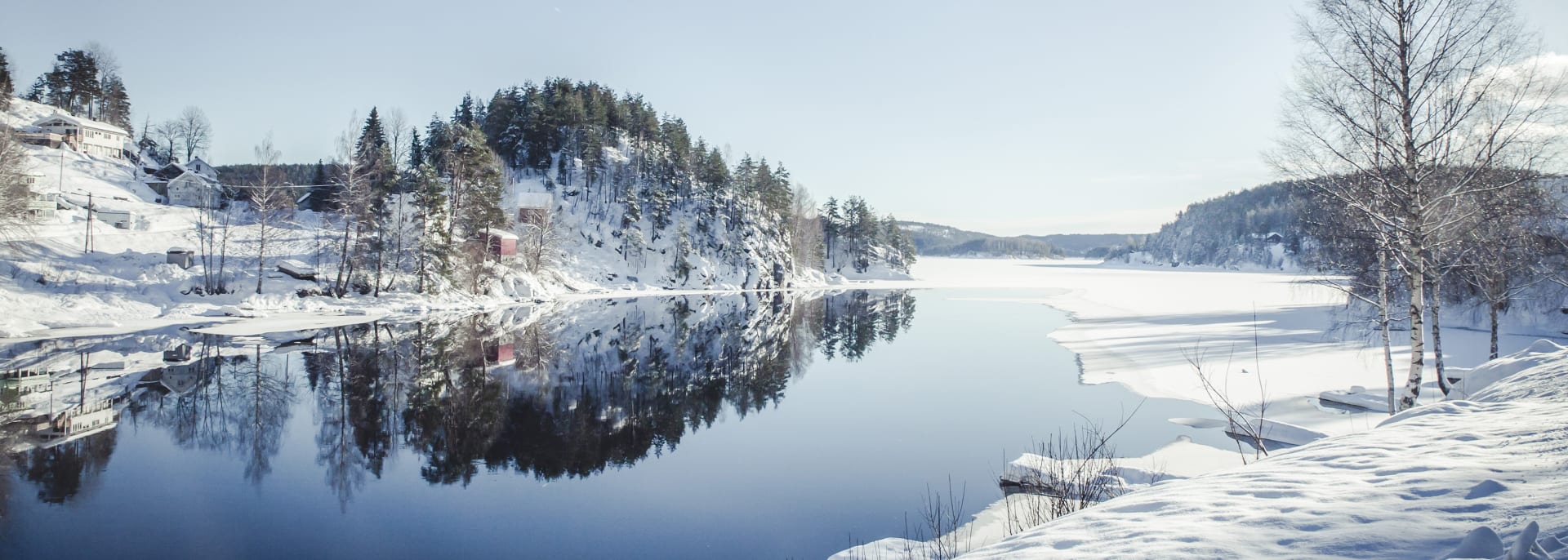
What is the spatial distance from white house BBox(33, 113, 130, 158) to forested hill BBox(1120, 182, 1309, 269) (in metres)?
156

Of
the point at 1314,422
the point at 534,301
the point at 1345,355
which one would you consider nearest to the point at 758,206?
the point at 534,301

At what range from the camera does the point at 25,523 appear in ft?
24.9

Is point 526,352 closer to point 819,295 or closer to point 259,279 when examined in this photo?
point 259,279

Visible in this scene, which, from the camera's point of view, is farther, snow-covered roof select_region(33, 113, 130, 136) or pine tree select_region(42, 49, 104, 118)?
pine tree select_region(42, 49, 104, 118)

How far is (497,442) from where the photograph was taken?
11.9m

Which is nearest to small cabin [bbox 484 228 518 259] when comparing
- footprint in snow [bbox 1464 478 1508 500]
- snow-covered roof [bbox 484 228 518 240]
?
snow-covered roof [bbox 484 228 518 240]

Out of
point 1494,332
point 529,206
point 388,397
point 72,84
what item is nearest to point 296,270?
point 529,206

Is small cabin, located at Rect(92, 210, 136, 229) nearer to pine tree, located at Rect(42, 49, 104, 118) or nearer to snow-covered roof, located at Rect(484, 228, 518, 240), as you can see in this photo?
snow-covered roof, located at Rect(484, 228, 518, 240)

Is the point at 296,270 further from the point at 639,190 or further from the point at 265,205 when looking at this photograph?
the point at 639,190

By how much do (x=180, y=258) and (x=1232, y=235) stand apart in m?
185

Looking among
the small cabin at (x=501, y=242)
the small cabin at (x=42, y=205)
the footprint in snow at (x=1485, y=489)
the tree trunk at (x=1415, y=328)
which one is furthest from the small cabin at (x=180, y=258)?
the tree trunk at (x=1415, y=328)

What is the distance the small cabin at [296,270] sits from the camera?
35.7 meters

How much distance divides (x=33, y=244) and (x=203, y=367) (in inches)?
933

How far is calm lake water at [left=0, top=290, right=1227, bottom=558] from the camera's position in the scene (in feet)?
26.5
